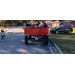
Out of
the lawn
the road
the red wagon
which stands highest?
the red wagon

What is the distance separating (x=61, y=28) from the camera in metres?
23.2

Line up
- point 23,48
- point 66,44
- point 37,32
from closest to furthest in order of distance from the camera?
point 23,48, point 66,44, point 37,32

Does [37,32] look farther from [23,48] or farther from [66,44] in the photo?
[66,44]

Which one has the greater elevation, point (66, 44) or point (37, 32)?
point (37, 32)

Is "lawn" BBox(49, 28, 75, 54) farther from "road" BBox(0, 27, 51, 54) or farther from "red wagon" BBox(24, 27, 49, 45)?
"red wagon" BBox(24, 27, 49, 45)

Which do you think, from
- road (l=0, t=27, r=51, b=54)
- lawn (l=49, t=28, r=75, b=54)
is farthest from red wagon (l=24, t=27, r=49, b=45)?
lawn (l=49, t=28, r=75, b=54)

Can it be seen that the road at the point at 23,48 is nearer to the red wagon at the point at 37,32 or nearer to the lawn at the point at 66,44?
the red wagon at the point at 37,32

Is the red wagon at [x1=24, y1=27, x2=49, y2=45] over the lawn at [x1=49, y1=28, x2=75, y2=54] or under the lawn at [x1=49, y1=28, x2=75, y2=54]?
over

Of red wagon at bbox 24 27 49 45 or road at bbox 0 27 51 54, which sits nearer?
road at bbox 0 27 51 54

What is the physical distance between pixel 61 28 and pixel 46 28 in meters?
11.9

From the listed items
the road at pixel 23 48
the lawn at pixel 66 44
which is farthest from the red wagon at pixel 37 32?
the lawn at pixel 66 44

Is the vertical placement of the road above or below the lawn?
below

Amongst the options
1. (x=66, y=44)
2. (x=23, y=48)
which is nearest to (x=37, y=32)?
(x=23, y=48)
